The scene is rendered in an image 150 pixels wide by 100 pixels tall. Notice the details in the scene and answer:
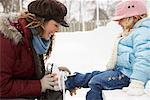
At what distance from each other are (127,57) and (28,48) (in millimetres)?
527

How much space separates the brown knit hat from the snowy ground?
1.81 metres

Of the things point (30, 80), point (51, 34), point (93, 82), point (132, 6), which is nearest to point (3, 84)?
point (30, 80)

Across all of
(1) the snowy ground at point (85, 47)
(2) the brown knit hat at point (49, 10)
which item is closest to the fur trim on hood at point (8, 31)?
(2) the brown knit hat at point (49, 10)

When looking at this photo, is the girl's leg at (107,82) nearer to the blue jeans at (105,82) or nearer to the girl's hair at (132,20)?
the blue jeans at (105,82)

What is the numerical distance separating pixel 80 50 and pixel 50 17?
7.34 ft

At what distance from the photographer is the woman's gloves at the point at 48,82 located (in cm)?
150

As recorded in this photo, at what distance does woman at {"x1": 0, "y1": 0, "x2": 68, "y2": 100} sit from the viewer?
1.42 m

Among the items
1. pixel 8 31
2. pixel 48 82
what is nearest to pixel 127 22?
pixel 48 82

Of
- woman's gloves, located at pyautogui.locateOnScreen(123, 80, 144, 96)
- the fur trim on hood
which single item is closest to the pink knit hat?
woman's gloves, located at pyautogui.locateOnScreen(123, 80, 144, 96)

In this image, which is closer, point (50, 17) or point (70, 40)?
point (50, 17)

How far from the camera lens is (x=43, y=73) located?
163 cm

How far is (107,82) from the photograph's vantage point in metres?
1.67

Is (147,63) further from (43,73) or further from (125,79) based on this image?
(43,73)

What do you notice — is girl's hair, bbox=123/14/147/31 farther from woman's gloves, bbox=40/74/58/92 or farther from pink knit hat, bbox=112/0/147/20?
woman's gloves, bbox=40/74/58/92
